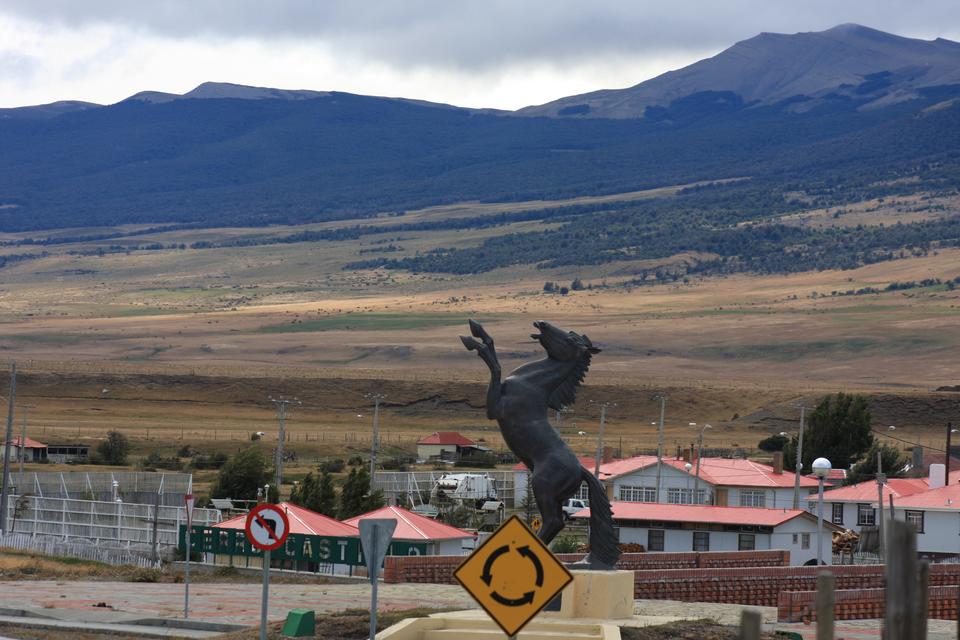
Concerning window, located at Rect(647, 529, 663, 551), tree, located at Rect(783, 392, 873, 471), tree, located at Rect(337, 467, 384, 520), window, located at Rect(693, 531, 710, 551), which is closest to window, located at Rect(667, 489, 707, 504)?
tree, located at Rect(337, 467, 384, 520)

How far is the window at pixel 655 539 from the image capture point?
45444mm

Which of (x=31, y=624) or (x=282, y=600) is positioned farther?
(x=282, y=600)

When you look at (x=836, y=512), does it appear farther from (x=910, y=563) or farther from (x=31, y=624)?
(x=910, y=563)

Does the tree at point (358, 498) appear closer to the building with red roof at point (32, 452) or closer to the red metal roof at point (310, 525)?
the red metal roof at point (310, 525)

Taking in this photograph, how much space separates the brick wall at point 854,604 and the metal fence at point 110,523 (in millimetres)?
20950

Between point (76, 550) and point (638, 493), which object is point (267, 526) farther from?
point (638, 493)

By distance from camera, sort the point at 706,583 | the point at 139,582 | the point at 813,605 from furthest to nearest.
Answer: the point at 139,582 < the point at 706,583 < the point at 813,605

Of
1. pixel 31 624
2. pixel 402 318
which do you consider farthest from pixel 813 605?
pixel 402 318

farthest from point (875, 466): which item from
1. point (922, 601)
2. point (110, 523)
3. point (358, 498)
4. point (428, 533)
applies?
point (922, 601)

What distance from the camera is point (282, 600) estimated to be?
99.6ft

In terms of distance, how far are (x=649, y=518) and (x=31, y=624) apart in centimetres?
2183

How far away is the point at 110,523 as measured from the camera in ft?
151

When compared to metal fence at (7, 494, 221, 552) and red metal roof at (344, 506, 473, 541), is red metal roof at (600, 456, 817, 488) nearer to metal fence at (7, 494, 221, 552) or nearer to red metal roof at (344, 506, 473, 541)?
red metal roof at (344, 506, 473, 541)

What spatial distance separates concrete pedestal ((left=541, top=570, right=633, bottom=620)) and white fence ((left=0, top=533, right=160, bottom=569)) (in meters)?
20.5
